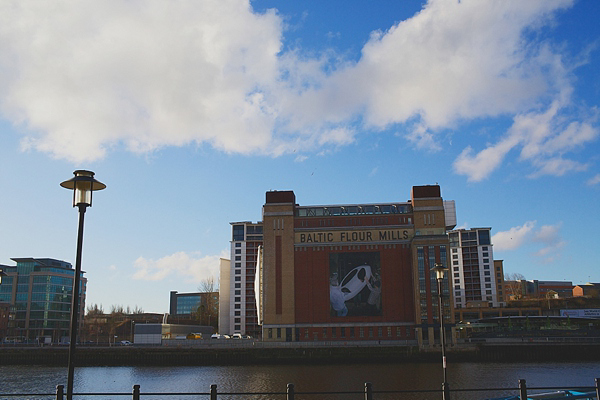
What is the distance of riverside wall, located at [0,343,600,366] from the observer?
A: 84062 millimetres

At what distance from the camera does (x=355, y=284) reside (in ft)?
331

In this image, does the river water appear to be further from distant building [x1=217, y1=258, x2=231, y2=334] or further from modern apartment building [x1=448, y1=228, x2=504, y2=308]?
modern apartment building [x1=448, y1=228, x2=504, y2=308]

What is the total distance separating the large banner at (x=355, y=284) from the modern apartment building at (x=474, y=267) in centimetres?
8207

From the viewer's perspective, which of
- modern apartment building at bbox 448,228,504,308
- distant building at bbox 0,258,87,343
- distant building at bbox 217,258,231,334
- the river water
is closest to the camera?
the river water

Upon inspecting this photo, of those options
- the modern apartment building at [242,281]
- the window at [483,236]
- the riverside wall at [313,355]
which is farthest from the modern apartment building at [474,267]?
the riverside wall at [313,355]

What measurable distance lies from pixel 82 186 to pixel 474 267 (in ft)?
570

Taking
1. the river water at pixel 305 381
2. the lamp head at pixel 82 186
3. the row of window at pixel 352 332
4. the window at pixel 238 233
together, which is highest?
the window at pixel 238 233

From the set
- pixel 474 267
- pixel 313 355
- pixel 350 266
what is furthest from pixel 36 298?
pixel 474 267

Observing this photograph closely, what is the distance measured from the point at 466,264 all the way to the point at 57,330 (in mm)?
124883

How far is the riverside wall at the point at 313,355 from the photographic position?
276 ft

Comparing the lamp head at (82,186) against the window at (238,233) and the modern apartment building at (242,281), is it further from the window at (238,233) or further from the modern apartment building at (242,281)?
the window at (238,233)

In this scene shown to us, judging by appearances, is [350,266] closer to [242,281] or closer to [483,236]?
[242,281]

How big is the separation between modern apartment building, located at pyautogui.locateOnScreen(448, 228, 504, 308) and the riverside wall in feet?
282

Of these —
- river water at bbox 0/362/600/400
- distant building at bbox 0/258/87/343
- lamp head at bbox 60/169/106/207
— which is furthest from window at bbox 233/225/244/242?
lamp head at bbox 60/169/106/207
